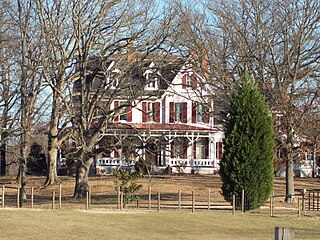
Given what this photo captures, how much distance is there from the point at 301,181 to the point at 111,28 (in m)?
23.0

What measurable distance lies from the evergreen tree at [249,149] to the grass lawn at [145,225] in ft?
6.17

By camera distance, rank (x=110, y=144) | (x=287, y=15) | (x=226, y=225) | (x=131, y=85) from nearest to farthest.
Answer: (x=226, y=225) < (x=287, y=15) < (x=131, y=85) < (x=110, y=144)

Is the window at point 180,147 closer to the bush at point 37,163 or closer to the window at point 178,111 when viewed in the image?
the window at point 178,111

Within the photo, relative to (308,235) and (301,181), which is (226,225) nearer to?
(308,235)

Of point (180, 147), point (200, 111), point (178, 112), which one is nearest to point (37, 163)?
point (180, 147)

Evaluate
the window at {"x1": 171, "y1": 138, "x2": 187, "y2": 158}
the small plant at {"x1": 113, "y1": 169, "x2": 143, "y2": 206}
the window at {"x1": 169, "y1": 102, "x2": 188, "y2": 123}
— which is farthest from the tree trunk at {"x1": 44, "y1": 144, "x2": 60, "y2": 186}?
Result: the window at {"x1": 169, "y1": 102, "x2": 188, "y2": 123}

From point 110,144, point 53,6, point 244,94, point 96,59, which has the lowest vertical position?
point 110,144

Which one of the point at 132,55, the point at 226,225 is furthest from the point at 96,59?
the point at 226,225

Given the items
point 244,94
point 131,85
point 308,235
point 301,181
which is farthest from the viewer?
point 301,181

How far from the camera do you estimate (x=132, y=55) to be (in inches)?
1617

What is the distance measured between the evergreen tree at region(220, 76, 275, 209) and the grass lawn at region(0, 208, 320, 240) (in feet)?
6.17

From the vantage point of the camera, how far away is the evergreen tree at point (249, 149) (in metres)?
33.4

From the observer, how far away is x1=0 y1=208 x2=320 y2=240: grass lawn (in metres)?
23.0

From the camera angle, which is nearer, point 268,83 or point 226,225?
point 226,225
